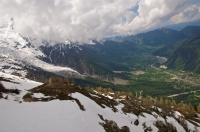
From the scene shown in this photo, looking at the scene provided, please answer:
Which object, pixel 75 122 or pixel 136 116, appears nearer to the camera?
pixel 75 122

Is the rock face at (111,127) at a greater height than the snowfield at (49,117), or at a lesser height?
lesser

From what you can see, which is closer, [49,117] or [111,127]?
[49,117]

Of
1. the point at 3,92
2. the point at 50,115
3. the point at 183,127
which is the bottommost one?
the point at 183,127

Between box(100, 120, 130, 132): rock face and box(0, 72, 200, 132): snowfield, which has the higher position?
box(0, 72, 200, 132): snowfield

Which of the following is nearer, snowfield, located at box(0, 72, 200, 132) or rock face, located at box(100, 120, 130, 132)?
snowfield, located at box(0, 72, 200, 132)

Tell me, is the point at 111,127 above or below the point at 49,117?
below

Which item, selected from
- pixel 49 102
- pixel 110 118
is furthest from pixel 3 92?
pixel 110 118

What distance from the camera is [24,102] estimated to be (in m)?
49.7

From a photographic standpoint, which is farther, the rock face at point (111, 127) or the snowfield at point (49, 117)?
the rock face at point (111, 127)

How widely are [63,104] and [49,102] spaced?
425 centimetres

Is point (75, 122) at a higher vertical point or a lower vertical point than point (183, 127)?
higher

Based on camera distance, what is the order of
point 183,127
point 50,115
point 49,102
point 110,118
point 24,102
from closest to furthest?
point 50,115 → point 24,102 → point 49,102 → point 110,118 → point 183,127

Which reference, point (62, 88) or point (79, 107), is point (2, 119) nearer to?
point (79, 107)

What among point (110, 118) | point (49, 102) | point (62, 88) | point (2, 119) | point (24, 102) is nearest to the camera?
point (2, 119)
